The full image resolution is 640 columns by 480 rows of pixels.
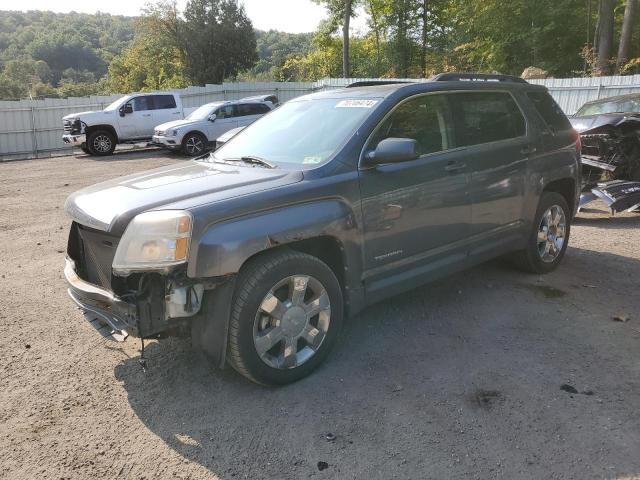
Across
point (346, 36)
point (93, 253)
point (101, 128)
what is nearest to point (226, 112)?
point (101, 128)

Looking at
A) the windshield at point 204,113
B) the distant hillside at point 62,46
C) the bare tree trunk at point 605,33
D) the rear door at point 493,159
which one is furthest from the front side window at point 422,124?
the distant hillside at point 62,46

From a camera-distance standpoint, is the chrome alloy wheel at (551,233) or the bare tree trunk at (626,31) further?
the bare tree trunk at (626,31)

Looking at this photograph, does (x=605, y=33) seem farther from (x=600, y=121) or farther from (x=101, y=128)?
(x=101, y=128)

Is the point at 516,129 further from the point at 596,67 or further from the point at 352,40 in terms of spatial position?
the point at 352,40

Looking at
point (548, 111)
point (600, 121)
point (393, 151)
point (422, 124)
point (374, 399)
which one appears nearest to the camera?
point (374, 399)

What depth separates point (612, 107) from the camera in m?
10.1

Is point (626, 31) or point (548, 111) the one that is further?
point (626, 31)

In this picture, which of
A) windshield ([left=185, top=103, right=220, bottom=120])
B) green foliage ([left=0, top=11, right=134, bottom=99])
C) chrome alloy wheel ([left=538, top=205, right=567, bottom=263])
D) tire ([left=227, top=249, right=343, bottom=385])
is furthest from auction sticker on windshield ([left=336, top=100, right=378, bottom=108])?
green foliage ([left=0, top=11, right=134, bottom=99])

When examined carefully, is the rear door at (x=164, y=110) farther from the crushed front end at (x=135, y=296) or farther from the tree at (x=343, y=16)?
the tree at (x=343, y=16)

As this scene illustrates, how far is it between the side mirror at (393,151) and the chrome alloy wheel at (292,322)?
92cm

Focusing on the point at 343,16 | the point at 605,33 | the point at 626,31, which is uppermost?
the point at 343,16

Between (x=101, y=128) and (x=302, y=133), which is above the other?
(x=302, y=133)

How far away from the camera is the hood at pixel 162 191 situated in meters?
3.07

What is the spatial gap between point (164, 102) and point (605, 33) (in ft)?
60.7
